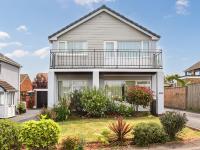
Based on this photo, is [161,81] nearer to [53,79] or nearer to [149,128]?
[53,79]

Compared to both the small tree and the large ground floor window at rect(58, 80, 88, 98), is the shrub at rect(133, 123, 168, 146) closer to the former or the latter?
the small tree

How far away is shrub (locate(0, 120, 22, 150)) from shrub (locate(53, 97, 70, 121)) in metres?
9.82

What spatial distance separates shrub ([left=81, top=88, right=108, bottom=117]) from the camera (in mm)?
23891

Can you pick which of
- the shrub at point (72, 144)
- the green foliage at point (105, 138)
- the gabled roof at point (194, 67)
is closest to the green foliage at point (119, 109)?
the green foliage at point (105, 138)

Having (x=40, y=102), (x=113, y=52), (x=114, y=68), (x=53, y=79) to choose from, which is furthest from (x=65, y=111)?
(x=40, y=102)

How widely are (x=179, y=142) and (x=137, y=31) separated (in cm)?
1578

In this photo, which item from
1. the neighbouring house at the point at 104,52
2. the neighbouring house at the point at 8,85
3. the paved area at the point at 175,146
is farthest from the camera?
the neighbouring house at the point at 8,85

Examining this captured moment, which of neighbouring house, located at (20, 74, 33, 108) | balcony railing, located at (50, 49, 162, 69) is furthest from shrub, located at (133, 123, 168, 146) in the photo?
neighbouring house, located at (20, 74, 33, 108)

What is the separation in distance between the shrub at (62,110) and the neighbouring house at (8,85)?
8.58 meters

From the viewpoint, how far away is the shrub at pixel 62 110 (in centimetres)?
2327

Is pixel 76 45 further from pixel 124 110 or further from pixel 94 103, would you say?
pixel 124 110

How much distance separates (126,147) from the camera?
14.1 metres

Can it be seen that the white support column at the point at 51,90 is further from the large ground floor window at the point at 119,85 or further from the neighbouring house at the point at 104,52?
the large ground floor window at the point at 119,85

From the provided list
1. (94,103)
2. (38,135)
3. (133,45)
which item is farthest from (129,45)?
(38,135)
